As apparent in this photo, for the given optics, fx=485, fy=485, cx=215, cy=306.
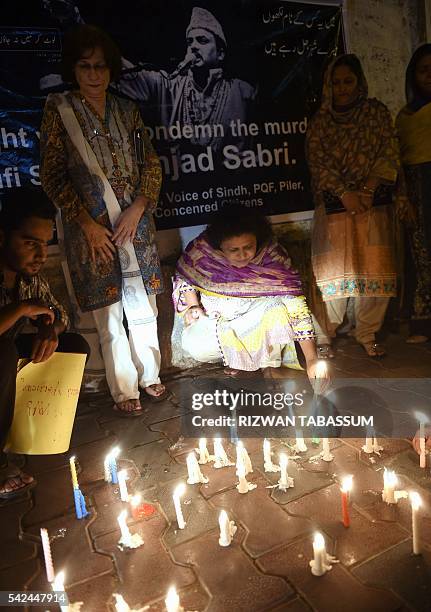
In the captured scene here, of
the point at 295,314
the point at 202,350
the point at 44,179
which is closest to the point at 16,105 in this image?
the point at 44,179

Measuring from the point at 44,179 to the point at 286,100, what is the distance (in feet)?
8.31

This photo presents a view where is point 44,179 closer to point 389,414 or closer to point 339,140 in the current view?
point 339,140

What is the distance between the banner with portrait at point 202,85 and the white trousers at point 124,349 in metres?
1.08

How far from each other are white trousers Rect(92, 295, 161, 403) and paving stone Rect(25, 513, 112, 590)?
1.32 meters

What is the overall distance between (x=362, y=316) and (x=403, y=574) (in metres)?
2.94

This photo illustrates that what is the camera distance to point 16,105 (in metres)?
3.81

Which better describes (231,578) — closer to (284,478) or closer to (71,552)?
(284,478)

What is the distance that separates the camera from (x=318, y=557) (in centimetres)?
198

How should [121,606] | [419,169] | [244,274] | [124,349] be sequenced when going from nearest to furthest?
[121,606] → [244,274] → [124,349] → [419,169]

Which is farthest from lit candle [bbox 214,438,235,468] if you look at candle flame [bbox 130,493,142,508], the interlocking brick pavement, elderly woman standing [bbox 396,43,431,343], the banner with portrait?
elderly woman standing [bbox 396,43,431,343]

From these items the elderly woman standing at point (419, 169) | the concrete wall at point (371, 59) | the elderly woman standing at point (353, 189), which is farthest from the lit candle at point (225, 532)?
the elderly woman standing at point (419, 169)

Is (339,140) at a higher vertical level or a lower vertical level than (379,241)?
higher

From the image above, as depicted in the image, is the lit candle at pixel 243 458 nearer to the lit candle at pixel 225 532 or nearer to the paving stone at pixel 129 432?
the lit candle at pixel 225 532

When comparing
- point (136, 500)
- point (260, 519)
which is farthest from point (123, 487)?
point (260, 519)
